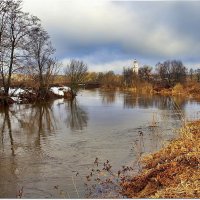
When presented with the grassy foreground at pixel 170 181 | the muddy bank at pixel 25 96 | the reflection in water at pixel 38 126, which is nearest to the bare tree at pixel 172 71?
the muddy bank at pixel 25 96

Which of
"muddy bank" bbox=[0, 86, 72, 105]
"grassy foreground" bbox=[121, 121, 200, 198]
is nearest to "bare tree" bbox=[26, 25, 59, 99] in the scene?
"muddy bank" bbox=[0, 86, 72, 105]

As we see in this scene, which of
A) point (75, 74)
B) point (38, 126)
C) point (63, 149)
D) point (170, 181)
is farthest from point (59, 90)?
point (170, 181)

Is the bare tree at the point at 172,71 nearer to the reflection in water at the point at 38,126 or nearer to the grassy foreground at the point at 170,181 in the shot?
the reflection in water at the point at 38,126

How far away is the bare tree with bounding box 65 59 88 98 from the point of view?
120ft

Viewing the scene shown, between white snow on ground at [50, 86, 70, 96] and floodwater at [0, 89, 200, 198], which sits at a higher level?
white snow on ground at [50, 86, 70, 96]

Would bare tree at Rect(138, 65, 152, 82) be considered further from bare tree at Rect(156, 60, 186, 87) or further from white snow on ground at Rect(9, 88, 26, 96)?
white snow on ground at Rect(9, 88, 26, 96)

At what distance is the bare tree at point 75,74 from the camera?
36625 mm

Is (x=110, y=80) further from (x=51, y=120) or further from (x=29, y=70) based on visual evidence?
(x=51, y=120)

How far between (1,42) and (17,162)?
17.4 meters

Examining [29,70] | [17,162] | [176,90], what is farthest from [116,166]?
[176,90]

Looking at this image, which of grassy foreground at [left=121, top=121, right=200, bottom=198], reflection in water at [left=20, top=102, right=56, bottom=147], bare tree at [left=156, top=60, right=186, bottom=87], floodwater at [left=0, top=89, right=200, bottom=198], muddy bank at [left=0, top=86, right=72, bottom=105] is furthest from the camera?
bare tree at [left=156, top=60, right=186, bottom=87]

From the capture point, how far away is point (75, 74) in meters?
37.6

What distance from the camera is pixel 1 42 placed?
2452 centimetres


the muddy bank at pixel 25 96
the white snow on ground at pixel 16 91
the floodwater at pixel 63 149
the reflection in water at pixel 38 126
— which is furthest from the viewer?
the white snow on ground at pixel 16 91
